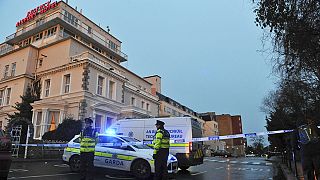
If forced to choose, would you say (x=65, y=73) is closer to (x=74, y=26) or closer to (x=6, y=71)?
(x=74, y=26)

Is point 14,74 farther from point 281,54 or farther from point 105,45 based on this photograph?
point 281,54

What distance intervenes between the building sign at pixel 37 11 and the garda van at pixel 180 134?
30035mm

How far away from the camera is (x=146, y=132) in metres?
16.2

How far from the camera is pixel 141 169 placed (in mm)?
10930

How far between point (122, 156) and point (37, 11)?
38912 millimetres

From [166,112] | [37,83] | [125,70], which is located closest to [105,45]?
[125,70]

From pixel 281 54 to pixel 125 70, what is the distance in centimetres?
3622

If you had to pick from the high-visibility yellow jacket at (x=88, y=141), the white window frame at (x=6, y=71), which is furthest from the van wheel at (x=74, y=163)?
the white window frame at (x=6, y=71)

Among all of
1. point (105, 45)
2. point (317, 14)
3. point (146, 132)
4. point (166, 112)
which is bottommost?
point (146, 132)

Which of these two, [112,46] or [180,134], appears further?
[112,46]

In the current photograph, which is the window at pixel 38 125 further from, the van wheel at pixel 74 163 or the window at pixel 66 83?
the van wheel at pixel 74 163

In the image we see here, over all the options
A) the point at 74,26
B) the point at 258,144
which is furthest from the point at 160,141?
the point at 258,144

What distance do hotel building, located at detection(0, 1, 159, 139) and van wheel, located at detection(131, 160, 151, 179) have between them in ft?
58.3

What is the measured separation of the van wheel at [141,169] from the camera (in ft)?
35.5
